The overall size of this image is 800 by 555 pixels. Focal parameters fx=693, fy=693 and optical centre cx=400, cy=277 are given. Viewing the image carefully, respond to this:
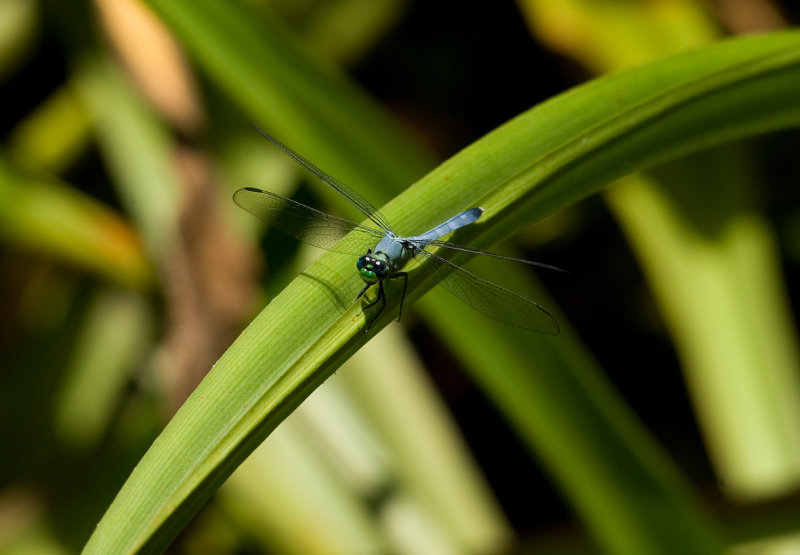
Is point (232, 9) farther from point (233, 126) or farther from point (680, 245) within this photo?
point (680, 245)

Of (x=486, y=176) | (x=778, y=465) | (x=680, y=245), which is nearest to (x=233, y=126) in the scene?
(x=486, y=176)

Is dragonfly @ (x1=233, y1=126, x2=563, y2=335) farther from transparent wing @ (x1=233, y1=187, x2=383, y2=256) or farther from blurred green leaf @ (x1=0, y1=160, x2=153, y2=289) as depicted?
blurred green leaf @ (x1=0, y1=160, x2=153, y2=289)

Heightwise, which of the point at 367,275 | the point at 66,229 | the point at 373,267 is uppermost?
the point at 66,229

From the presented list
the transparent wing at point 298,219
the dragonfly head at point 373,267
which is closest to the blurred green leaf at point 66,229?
the transparent wing at point 298,219

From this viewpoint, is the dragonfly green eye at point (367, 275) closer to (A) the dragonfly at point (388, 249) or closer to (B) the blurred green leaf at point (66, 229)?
(A) the dragonfly at point (388, 249)

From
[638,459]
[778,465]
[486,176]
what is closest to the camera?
[486,176]

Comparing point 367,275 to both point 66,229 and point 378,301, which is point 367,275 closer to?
point 378,301

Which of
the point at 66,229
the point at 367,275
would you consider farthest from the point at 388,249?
the point at 66,229
